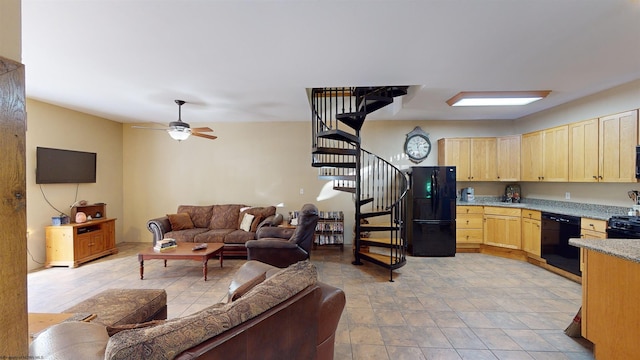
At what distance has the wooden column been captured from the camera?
624mm

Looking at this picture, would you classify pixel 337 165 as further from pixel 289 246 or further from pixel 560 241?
pixel 560 241

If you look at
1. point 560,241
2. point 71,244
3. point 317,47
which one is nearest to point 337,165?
point 317,47

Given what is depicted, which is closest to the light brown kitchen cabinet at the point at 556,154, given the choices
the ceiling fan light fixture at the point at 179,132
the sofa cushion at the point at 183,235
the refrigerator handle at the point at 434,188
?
the refrigerator handle at the point at 434,188

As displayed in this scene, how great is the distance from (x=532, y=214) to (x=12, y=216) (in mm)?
5580

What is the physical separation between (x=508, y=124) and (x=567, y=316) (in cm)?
391

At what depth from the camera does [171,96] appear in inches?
147

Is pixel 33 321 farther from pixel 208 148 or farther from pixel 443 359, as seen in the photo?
pixel 208 148

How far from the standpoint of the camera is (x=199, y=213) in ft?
16.5

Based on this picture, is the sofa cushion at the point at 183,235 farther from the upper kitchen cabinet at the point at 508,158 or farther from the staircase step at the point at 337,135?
the upper kitchen cabinet at the point at 508,158

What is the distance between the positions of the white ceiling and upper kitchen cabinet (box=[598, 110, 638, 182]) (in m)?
0.50

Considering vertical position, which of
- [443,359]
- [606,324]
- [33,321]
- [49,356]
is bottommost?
[443,359]

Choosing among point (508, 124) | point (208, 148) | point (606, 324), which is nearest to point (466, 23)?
point (606, 324)

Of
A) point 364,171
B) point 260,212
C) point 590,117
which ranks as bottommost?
point 260,212

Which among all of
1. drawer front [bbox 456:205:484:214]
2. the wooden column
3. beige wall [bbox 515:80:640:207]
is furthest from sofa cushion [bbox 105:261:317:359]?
beige wall [bbox 515:80:640:207]
